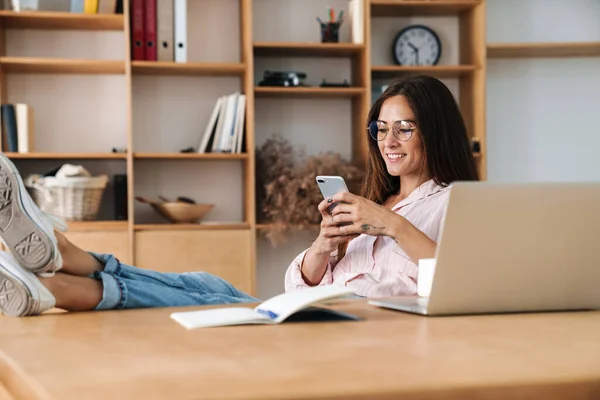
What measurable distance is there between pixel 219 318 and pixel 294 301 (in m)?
0.11

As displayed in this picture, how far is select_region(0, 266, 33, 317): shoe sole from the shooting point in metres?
1.37

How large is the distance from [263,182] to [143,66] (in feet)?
2.58

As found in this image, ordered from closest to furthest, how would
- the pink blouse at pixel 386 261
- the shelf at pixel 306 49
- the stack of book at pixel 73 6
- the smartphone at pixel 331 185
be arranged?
the smartphone at pixel 331 185, the pink blouse at pixel 386 261, the stack of book at pixel 73 6, the shelf at pixel 306 49

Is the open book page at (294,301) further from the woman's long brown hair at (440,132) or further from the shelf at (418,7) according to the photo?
the shelf at (418,7)

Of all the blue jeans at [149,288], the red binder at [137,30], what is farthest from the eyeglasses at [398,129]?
the red binder at [137,30]

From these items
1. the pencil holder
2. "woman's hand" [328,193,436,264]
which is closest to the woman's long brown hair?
"woman's hand" [328,193,436,264]

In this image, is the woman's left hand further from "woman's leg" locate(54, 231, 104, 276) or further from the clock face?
the clock face

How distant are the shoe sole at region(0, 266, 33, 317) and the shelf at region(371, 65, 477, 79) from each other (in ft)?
9.41

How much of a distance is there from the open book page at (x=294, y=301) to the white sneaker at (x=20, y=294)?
0.37 meters

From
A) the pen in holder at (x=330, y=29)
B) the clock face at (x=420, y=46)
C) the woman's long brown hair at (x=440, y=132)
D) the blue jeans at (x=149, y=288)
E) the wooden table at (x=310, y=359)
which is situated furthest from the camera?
the clock face at (x=420, y=46)

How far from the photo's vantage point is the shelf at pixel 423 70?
160 inches

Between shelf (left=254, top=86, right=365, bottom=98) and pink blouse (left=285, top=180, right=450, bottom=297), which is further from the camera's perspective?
shelf (left=254, top=86, right=365, bottom=98)

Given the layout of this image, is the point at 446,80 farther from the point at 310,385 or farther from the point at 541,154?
the point at 310,385

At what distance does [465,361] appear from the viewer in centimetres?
89
